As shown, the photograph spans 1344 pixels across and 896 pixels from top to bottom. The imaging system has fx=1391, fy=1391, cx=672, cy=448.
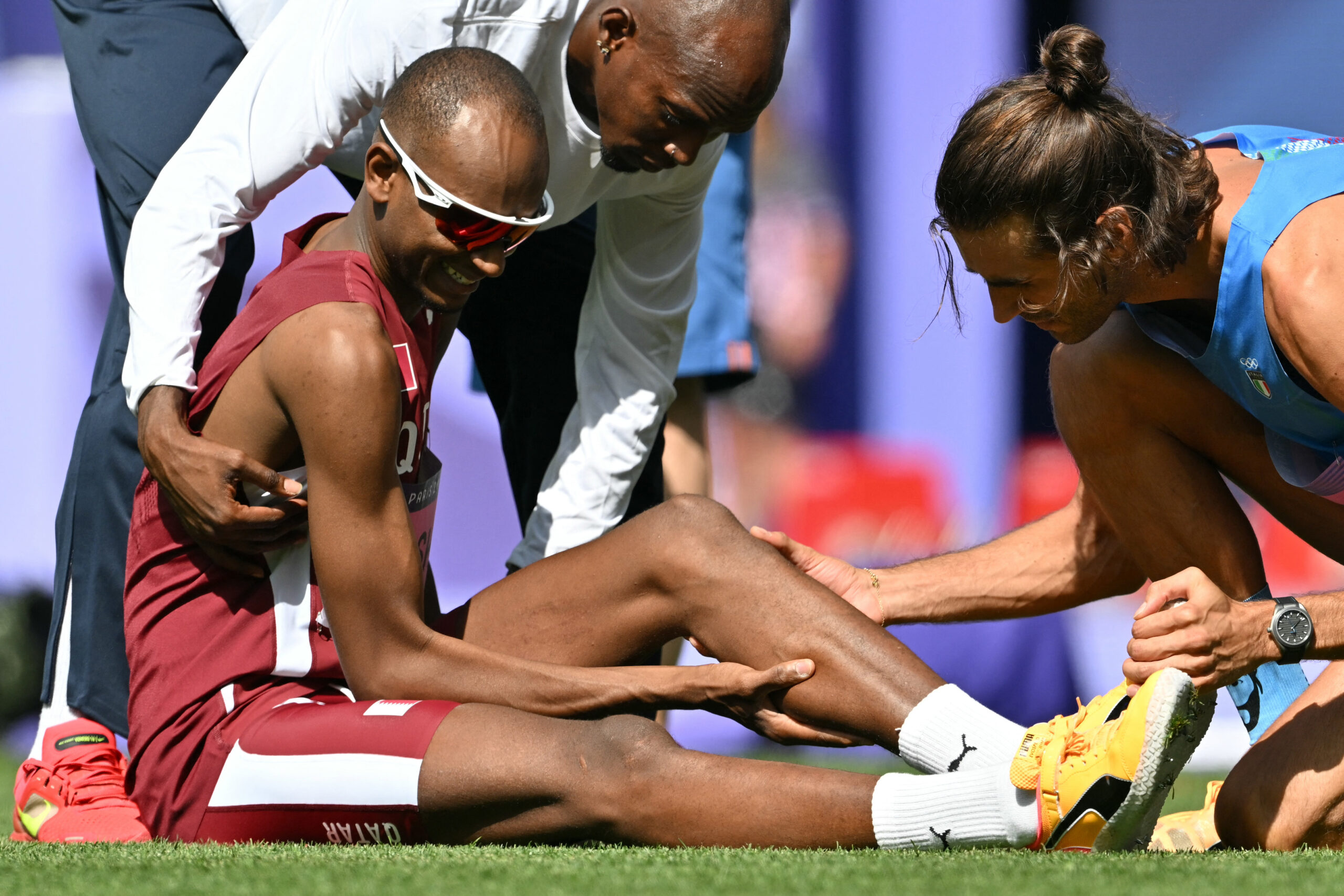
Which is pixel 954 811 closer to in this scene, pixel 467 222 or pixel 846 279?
pixel 467 222

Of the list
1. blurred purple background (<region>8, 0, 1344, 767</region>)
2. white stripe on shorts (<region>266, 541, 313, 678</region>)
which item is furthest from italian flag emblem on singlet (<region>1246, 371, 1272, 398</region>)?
blurred purple background (<region>8, 0, 1344, 767</region>)

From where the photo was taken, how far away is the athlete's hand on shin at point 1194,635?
1.94 metres

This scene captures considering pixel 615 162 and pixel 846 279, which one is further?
pixel 846 279

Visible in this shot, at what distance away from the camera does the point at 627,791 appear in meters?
1.98

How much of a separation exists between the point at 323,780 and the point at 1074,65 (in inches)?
62.2

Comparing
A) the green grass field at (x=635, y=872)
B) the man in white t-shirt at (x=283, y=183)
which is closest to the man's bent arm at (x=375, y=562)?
the man in white t-shirt at (x=283, y=183)

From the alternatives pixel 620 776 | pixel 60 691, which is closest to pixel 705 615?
pixel 620 776

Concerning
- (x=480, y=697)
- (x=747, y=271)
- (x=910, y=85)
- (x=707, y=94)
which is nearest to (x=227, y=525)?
(x=480, y=697)

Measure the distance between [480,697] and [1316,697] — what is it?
53.8 inches

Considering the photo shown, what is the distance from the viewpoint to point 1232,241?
219 centimetres

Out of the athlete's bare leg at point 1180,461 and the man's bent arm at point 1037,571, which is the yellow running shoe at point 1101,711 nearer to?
the athlete's bare leg at point 1180,461

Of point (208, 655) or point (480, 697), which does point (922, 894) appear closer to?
point (480, 697)

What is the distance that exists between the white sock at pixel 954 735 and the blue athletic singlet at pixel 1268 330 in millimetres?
733

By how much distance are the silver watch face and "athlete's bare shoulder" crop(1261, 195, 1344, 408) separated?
12.6 inches
